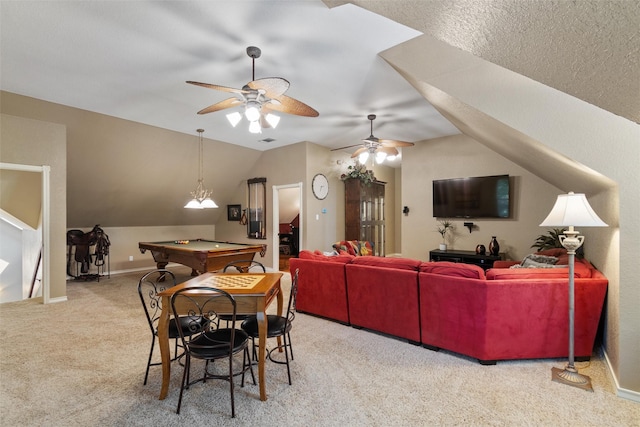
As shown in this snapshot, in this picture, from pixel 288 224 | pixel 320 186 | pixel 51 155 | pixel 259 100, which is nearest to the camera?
pixel 259 100

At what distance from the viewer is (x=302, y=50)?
291 centimetres

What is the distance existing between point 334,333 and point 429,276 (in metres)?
1.20

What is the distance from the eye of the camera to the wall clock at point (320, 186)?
643cm

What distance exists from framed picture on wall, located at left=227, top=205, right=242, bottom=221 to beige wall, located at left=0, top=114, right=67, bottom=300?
3600mm

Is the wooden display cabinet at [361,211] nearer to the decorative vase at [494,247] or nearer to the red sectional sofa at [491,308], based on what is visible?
the decorative vase at [494,247]

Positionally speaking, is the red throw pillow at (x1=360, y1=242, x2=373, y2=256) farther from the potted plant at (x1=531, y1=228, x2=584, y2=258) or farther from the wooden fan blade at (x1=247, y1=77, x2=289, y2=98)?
the wooden fan blade at (x1=247, y1=77, x2=289, y2=98)

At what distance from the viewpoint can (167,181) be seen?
21.6 ft

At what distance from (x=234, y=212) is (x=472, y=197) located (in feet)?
17.8

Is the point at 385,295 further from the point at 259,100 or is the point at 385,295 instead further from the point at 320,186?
the point at 320,186

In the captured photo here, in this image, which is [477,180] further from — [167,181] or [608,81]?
[167,181]

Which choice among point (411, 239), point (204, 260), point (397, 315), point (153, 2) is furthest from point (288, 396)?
point (411, 239)

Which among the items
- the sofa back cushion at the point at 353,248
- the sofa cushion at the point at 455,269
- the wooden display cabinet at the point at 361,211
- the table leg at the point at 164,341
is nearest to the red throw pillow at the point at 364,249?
the sofa back cushion at the point at 353,248

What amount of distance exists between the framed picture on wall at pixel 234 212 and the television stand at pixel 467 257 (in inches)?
183

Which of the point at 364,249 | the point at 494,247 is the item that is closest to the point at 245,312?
the point at 364,249
